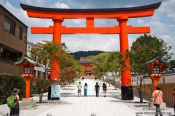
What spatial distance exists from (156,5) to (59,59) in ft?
37.3

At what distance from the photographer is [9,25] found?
3497 cm

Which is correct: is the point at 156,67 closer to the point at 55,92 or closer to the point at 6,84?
the point at 55,92

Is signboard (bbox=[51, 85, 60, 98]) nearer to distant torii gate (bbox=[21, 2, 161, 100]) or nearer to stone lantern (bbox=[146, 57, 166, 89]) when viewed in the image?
distant torii gate (bbox=[21, 2, 161, 100])

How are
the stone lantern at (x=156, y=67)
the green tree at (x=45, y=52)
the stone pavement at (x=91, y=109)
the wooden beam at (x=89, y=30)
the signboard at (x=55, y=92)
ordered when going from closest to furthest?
the stone pavement at (x=91, y=109), the stone lantern at (x=156, y=67), the green tree at (x=45, y=52), the signboard at (x=55, y=92), the wooden beam at (x=89, y=30)

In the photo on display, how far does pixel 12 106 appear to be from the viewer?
11773 mm

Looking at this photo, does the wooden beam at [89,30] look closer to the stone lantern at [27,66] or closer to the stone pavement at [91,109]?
the stone pavement at [91,109]

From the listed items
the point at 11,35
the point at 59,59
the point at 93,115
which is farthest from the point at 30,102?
the point at 11,35

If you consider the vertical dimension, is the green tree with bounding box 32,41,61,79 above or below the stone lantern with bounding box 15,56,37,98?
above

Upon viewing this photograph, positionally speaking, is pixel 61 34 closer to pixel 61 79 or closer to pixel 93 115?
pixel 61 79

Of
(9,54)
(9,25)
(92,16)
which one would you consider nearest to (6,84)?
(9,25)

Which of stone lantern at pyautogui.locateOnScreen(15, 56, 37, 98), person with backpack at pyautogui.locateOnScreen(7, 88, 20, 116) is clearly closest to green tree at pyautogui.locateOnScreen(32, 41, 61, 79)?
stone lantern at pyautogui.locateOnScreen(15, 56, 37, 98)

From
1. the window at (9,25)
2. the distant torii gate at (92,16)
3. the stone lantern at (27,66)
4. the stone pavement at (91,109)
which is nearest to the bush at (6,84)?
the stone lantern at (27,66)

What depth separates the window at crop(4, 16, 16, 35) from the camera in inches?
1323

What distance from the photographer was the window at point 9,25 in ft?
110
